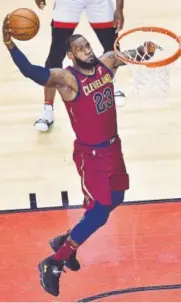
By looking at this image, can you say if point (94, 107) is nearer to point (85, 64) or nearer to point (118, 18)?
point (85, 64)

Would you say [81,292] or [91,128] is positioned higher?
[91,128]

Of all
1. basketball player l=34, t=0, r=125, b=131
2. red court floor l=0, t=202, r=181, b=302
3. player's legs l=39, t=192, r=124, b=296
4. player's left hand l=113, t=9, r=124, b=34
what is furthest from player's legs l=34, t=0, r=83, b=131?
player's legs l=39, t=192, r=124, b=296

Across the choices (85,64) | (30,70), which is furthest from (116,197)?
(30,70)

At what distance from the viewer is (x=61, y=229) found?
17.6 ft

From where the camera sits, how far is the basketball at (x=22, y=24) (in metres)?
5.01

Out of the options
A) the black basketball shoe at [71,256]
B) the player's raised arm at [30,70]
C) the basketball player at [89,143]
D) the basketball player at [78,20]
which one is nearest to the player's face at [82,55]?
the basketball player at [89,143]

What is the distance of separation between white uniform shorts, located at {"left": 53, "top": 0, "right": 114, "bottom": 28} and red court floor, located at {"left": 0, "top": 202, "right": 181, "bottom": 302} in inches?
56.7

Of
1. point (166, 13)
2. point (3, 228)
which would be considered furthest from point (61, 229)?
point (166, 13)

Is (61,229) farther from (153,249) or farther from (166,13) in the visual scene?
(166,13)

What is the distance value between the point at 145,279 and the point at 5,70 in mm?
3224

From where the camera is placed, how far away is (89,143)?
478cm

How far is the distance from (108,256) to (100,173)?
24.7 inches

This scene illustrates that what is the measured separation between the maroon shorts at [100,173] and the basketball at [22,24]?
79 cm

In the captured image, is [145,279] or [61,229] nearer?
[145,279]
